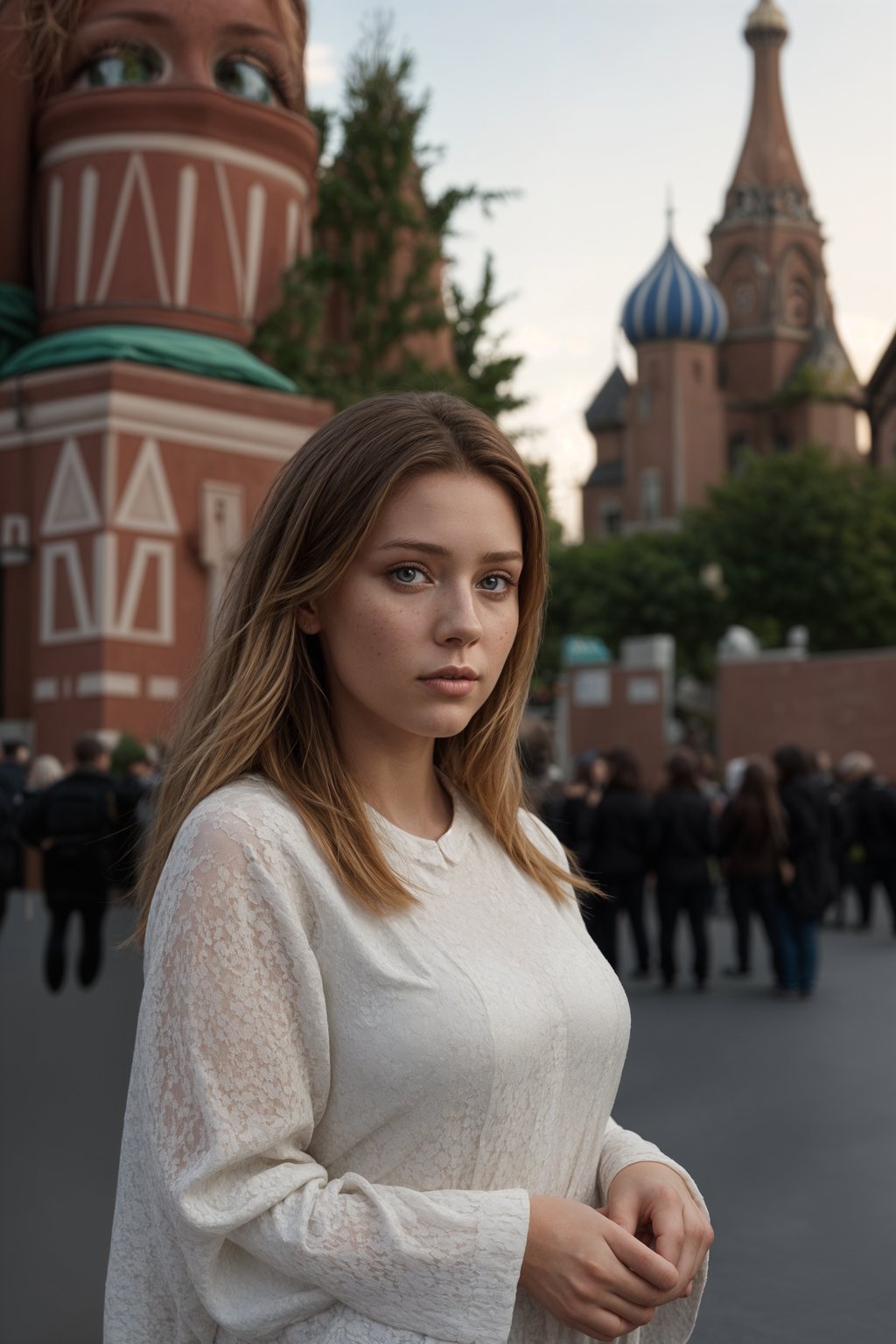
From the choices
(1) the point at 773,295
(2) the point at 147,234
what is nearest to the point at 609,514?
(1) the point at 773,295

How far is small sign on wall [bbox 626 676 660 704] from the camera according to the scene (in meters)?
35.4

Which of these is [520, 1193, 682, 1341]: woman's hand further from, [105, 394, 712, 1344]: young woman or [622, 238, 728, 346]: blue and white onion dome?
[622, 238, 728, 346]: blue and white onion dome

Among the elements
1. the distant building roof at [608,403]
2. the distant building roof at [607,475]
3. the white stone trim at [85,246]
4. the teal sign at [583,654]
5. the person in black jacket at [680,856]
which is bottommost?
the person in black jacket at [680,856]

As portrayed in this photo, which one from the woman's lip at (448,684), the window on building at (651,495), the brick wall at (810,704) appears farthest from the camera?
the window on building at (651,495)

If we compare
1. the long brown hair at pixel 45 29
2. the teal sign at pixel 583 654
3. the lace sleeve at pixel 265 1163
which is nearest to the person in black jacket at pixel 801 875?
the long brown hair at pixel 45 29

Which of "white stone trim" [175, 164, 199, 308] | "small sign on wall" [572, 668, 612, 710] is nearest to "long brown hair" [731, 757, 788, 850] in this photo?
"white stone trim" [175, 164, 199, 308]

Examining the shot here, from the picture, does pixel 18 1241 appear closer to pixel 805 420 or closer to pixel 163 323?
pixel 163 323

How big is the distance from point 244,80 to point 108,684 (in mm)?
8021

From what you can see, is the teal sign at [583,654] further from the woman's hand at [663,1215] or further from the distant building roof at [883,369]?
the woman's hand at [663,1215]

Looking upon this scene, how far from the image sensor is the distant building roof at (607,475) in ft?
245

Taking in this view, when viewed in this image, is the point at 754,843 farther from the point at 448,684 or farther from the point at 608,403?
the point at 608,403

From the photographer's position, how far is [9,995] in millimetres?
11164

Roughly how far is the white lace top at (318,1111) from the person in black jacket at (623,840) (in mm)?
11218

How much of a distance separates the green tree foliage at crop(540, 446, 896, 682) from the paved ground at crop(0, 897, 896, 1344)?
34298mm
